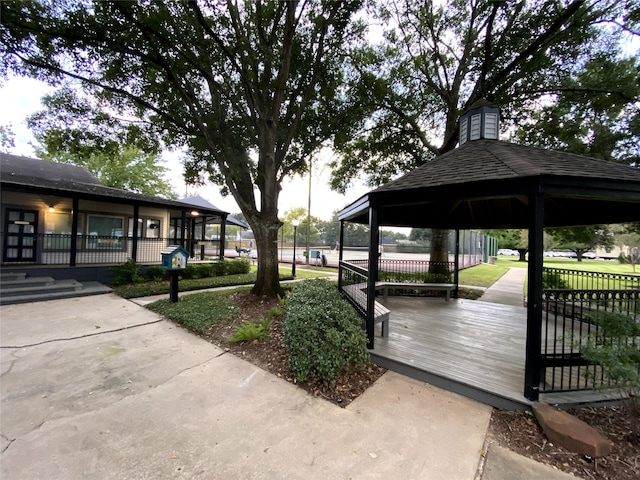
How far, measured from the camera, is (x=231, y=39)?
693 cm

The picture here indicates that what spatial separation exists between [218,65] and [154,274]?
793 cm

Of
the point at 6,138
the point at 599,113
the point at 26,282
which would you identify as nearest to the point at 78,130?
the point at 26,282

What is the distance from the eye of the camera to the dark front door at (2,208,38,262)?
9.78 metres

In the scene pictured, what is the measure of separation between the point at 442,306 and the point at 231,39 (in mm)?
9341

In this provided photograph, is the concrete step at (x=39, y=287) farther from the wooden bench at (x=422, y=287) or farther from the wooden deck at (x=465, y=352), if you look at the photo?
the wooden bench at (x=422, y=287)

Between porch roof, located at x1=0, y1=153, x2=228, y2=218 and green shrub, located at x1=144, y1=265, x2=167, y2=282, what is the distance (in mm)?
2741

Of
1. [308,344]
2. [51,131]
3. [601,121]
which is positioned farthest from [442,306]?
[51,131]

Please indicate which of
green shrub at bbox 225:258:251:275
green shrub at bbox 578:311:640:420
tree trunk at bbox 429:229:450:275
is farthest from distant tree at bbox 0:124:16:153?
green shrub at bbox 578:311:640:420

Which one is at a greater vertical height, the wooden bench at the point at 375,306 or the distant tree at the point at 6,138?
the distant tree at the point at 6,138

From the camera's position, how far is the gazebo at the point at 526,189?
2.85m

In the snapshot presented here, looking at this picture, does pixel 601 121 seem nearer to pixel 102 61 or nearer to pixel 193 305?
pixel 193 305

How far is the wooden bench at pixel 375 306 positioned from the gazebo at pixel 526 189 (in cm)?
20

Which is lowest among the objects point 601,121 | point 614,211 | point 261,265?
point 261,265

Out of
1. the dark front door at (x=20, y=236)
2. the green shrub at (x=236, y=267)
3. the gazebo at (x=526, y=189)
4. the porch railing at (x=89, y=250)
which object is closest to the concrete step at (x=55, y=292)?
the porch railing at (x=89, y=250)
